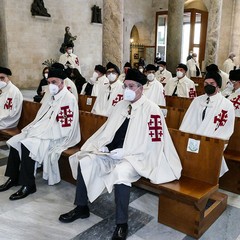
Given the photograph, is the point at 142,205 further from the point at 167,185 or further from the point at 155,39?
the point at 155,39

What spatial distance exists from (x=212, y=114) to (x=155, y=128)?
1249mm

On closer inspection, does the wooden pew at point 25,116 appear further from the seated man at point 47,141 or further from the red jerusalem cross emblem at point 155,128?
the red jerusalem cross emblem at point 155,128

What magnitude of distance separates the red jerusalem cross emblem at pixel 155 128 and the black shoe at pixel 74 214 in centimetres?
112

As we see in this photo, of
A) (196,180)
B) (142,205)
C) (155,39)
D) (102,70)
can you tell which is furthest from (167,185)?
(155,39)

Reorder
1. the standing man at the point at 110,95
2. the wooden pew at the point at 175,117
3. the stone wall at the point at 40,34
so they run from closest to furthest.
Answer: the wooden pew at the point at 175,117
the standing man at the point at 110,95
the stone wall at the point at 40,34

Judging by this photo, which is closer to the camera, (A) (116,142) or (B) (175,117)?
(A) (116,142)

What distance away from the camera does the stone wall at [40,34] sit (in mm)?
13922

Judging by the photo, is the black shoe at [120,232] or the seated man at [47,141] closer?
the black shoe at [120,232]

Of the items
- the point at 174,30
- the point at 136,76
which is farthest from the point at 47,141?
the point at 174,30

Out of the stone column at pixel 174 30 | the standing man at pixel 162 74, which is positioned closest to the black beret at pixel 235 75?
the standing man at pixel 162 74

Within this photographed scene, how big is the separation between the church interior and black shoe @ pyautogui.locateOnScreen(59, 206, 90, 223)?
0.06m

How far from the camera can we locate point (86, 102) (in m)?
6.75

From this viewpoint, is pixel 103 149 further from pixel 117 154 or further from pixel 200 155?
pixel 200 155

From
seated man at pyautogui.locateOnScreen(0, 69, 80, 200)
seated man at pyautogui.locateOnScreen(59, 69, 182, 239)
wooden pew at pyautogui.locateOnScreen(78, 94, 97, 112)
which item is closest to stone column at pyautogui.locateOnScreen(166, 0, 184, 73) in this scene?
wooden pew at pyautogui.locateOnScreen(78, 94, 97, 112)
